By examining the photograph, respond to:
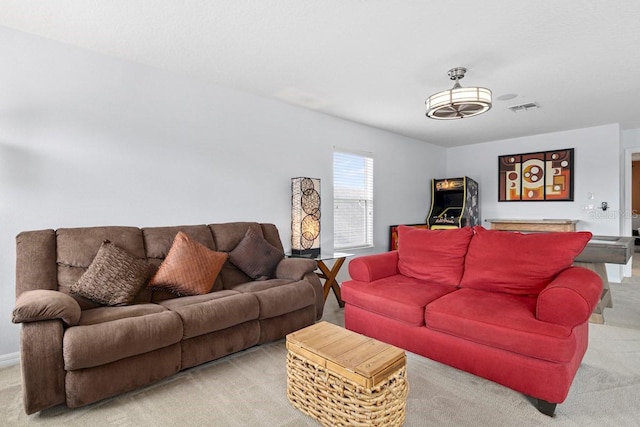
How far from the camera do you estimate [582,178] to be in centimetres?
545

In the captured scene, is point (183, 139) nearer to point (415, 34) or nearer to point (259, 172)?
point (259, 172)

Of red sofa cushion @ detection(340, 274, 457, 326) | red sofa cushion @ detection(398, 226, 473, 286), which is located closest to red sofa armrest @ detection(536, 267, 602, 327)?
red sofa cushion @ detection(340, 274, 457, 326)

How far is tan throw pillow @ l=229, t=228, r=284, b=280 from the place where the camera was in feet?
10.2

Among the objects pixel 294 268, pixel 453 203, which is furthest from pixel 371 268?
pixel 453 203

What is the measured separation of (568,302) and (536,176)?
191 inches

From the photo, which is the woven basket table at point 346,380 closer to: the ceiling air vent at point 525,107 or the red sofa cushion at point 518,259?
the red sofa cushion at point 518,259

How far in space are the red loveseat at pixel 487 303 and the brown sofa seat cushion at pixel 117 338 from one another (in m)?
1.43

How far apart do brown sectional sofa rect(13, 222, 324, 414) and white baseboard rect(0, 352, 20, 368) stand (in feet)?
2.23

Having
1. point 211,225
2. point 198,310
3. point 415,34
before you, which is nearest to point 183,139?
point 211,225

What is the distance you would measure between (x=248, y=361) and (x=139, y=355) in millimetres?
756

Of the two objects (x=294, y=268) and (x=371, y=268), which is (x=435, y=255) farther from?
(x=294, y=268)

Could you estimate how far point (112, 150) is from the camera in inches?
115

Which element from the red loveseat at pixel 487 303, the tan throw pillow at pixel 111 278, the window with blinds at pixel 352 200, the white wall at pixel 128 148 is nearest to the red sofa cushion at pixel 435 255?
the red loveseat at pixel 487 303

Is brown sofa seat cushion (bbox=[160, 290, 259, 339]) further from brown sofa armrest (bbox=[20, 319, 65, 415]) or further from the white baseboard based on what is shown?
the white baseboard
